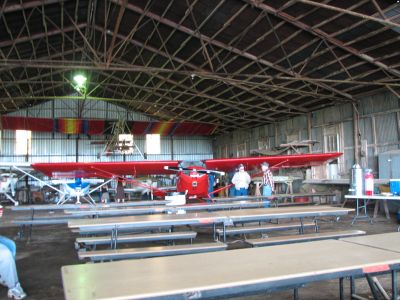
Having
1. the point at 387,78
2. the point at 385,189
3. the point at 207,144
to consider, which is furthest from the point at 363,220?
the point at 207,144

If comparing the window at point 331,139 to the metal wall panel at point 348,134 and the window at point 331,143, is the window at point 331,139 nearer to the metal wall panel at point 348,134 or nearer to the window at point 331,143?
the window at point 331,143

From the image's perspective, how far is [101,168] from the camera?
9.18 m

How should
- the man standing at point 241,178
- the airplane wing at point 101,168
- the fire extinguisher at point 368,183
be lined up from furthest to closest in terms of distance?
the man standing at point 241,178 < the airplane wing at point 101,168 < the fire extinguisher at point 368,183

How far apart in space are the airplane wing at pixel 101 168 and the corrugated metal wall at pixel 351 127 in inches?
327

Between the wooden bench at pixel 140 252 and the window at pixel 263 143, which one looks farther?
the window at pixel 263 143

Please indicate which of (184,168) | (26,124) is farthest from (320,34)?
(26,124)

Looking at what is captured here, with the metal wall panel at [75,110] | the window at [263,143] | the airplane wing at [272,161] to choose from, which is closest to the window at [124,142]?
the metal wall panel at [75,110]

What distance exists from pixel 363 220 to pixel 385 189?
203 cm

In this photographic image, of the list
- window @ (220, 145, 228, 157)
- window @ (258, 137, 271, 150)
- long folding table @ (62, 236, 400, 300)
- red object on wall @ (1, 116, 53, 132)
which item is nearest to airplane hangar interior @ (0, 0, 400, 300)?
long folding table @ (62, 236, 400, 300)

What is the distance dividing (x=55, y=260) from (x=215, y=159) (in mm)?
5218

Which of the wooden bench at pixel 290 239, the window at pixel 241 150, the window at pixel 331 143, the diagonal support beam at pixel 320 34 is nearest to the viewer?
the wooden bench at pixel 290 239

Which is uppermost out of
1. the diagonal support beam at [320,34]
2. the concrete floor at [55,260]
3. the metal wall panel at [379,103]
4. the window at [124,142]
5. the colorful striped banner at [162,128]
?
the diagonal support beam at [320,34]

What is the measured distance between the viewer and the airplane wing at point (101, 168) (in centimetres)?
877

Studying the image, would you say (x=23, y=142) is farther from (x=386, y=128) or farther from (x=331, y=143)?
(x=386, y=128)
